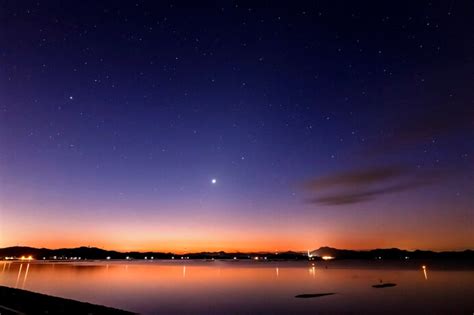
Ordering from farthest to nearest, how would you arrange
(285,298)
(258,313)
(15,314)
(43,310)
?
(285,298) → (258,313) → (43,310) → (15,314)

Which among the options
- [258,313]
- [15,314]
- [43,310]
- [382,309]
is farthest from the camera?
[382,309]

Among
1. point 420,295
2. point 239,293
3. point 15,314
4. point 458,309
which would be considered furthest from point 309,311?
point 15,314

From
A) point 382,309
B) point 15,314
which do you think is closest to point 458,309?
point 382,309

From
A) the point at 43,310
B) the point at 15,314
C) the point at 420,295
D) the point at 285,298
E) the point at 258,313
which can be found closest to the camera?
the point at 15,314

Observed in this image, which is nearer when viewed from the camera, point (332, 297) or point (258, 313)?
point (258, 313)

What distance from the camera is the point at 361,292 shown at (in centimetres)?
6988

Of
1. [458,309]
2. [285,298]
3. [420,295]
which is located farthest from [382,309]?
[420,295]

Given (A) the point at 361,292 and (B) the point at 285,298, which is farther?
(A) the point at 361,292

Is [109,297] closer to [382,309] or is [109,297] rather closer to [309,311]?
[309,311]

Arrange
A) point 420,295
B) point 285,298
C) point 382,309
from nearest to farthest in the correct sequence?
1. point 382,309
2. point 285,298
3. point 420,295

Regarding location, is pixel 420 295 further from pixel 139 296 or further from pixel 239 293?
pixel 139 296

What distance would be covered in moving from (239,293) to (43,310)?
158 feet

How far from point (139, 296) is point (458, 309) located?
46.3m

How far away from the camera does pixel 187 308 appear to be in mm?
51344
